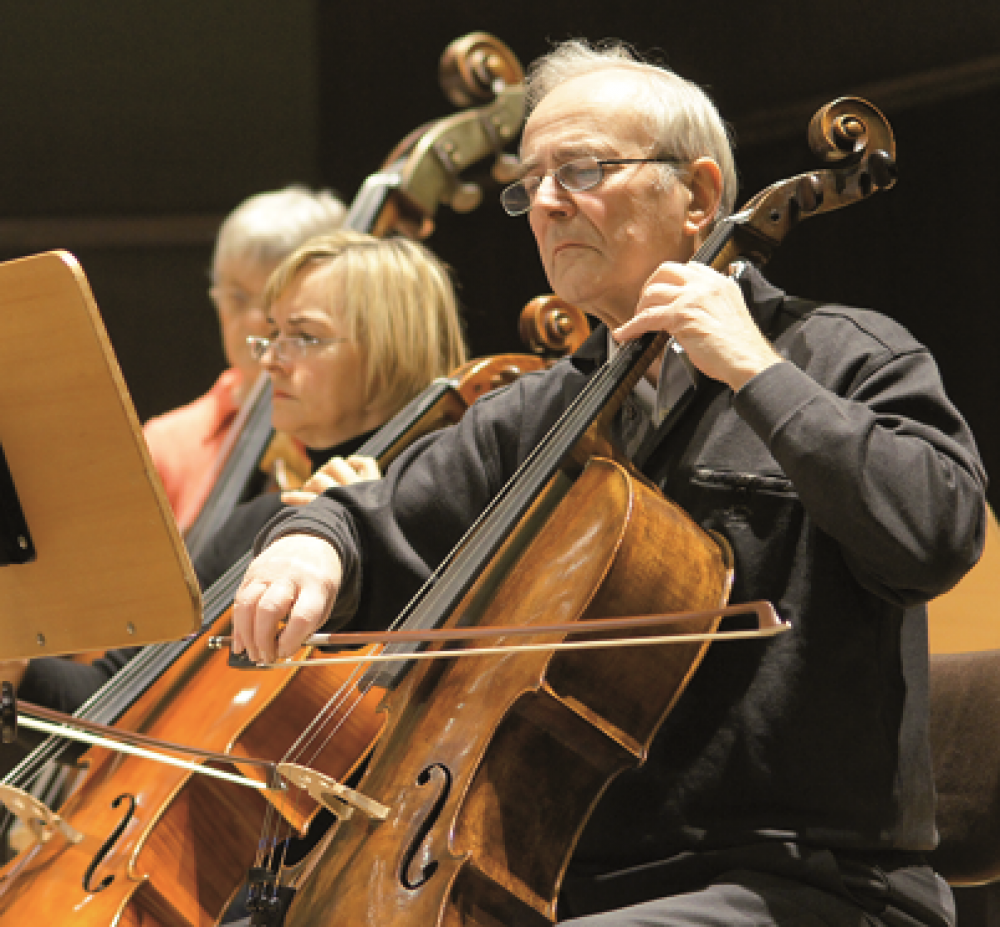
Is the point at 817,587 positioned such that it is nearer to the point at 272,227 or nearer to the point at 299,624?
the point at 299,624

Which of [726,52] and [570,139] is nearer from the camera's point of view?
[570,139]

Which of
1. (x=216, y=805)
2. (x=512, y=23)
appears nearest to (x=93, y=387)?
(x=216, y=805)

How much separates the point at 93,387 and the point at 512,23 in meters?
2.27

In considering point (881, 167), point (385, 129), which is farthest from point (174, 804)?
point (385, 129)

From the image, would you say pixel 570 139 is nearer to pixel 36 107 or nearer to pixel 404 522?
pixel 404 522

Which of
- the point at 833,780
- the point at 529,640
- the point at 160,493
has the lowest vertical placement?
the point at 833,780

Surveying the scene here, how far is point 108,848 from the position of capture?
60.3 inches

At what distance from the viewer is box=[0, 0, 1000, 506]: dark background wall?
2477mm

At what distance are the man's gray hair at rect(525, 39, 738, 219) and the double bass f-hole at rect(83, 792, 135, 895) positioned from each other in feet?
3.44

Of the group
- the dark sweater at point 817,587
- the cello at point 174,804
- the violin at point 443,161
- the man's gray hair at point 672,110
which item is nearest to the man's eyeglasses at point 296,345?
the violin at point 443,161

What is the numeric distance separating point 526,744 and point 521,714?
0.03 metres

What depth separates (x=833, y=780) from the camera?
4.15 ft

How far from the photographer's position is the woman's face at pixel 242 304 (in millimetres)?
2791

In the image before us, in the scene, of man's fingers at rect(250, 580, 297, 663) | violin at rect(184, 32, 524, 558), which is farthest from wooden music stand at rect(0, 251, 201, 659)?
violin at rect(184, 32, 524, 558)
